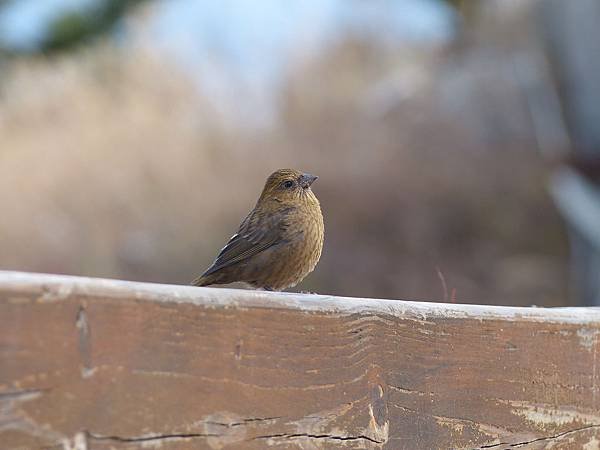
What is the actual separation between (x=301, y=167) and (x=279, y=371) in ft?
35.2

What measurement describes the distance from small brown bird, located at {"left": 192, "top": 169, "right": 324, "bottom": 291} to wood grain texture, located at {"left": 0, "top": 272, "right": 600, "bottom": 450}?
141cm

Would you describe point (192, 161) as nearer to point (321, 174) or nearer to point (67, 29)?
point (321, 174)

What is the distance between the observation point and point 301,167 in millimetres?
12320

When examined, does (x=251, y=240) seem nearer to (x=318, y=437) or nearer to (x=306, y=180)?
(x=306, y=180)

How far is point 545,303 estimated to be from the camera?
36.1 ft

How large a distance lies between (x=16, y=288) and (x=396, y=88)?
1402 centimetres

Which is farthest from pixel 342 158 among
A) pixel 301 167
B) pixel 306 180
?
pixel 306 180

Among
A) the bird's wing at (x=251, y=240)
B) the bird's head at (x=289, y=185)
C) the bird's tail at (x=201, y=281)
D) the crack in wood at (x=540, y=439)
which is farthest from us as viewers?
the bird's head at (x=289, y=185)

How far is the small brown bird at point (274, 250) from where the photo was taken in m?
3.49

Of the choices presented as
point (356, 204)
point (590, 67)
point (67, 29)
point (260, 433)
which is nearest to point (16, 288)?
point (260, 433)

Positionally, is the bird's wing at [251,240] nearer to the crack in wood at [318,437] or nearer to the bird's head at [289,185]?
the bird's head at [289,185]

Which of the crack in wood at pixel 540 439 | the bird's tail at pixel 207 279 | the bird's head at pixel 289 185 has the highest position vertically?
Result: the bird's head at pixel 289 185

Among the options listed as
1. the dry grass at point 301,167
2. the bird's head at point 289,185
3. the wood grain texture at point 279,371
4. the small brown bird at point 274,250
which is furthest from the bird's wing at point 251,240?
the dry grass at point 301,167

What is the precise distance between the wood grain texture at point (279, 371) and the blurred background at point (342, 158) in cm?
835
